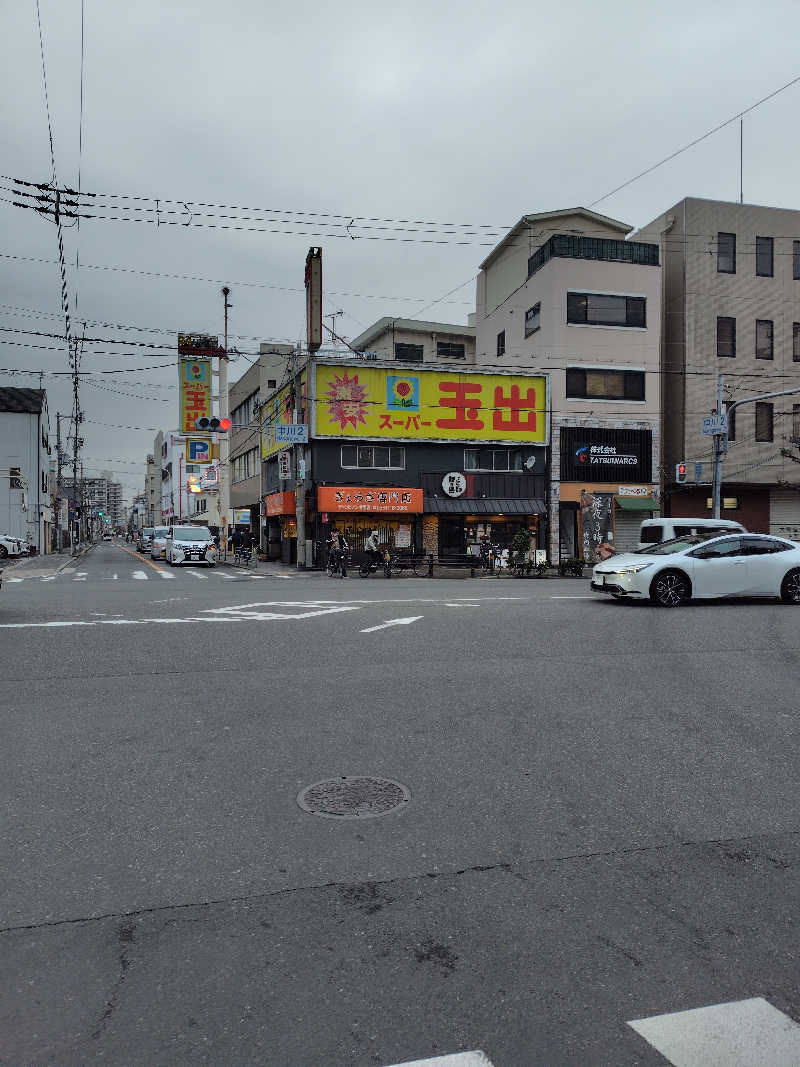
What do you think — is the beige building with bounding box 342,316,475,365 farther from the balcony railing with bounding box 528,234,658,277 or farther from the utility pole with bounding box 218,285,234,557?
the balcony railing with bounding box 528,234,658,277

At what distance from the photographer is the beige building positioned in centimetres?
4722

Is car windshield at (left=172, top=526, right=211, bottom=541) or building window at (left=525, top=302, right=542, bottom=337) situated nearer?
car windshield at (left=172, top=526, right=211, bottom=541)

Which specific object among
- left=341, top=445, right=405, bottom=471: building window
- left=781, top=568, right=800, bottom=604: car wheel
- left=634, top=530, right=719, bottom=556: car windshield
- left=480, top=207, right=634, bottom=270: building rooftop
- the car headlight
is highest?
left=480, top=207, right=634, bottom=270: building rooftop

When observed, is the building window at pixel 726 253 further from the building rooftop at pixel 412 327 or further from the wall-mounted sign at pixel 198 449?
the wall-mounted sign at pixel 198 449

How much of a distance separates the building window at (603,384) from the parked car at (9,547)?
32609mm

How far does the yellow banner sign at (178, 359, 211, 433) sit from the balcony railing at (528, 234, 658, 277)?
62.4 feet

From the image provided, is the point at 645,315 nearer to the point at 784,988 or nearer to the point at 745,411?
the point at 745,411

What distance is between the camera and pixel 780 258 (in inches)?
1442

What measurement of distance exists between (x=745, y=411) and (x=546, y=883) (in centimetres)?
3820

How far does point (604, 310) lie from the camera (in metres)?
35.2

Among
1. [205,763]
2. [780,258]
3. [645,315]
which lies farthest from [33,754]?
[780,258]

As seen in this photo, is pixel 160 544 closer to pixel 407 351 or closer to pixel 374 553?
pixel 407 351

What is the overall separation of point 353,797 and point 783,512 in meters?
39.6

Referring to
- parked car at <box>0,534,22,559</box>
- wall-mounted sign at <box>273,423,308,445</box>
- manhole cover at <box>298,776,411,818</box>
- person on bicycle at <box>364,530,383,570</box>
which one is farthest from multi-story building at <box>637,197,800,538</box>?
parked car at <box>0,534,22,559</box>
